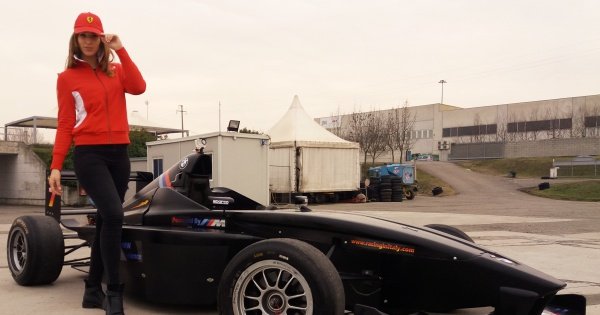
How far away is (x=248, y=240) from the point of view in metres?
3.05

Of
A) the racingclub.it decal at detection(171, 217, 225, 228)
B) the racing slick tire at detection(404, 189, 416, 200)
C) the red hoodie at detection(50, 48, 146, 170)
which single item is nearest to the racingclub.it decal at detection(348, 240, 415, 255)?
the racingclub.it decal at detection(171, 217, 225, 228)

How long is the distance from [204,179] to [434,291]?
1.89 m

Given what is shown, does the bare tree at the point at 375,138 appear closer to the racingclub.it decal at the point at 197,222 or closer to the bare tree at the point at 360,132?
the bare tree at the point at 360,132

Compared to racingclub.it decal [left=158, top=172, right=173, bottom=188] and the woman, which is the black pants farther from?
racingclub.it decal [left=158, top=172, right=173, bottom=188]

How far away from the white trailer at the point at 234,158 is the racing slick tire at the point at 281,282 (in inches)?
483

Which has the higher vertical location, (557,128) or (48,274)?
(557,128)

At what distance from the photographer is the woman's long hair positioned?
10.3 feet

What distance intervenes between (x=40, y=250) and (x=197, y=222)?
1527mm

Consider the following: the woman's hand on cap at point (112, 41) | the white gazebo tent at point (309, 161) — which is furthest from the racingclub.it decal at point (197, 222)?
the white gazebo tent at point (309, 161)

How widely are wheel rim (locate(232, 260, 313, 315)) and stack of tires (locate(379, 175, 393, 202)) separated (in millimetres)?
21887

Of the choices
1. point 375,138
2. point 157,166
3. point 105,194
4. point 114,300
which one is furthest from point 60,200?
point 375,138


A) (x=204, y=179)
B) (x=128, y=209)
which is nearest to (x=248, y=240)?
(x=204, y=179)

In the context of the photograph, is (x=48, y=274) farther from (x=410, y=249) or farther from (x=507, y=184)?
(x=507, y=184)

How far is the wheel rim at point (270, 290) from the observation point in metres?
2.54
